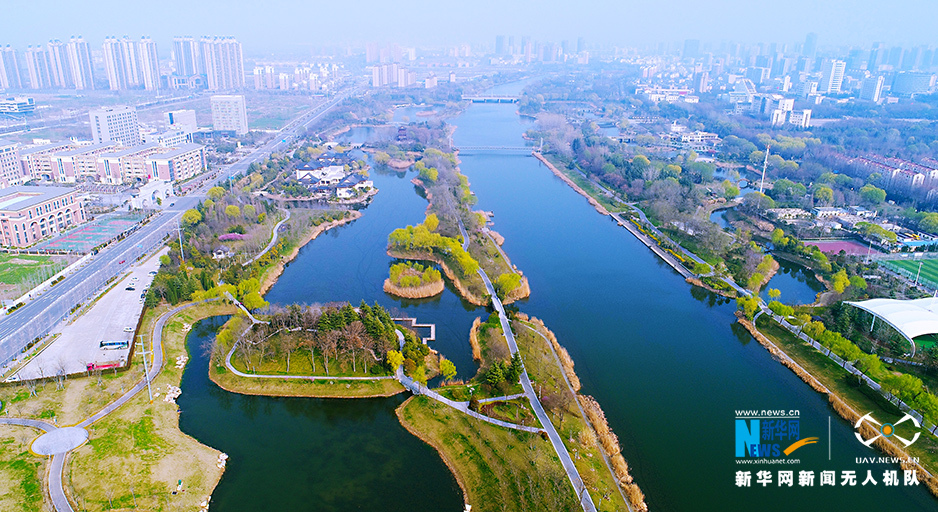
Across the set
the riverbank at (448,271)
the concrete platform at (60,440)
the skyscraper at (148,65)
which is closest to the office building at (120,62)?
the skyscraper at (148,65)

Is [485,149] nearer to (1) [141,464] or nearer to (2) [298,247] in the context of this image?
(2) [298,247]

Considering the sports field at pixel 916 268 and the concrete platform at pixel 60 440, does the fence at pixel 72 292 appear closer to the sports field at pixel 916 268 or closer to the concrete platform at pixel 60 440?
the concrete platform at pixel 60 440

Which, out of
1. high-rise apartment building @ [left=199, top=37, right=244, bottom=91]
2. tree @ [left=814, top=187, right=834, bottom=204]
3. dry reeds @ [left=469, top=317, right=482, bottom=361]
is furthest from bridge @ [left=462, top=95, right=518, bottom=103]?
dry reeds @ [left=469, top=317, right=482, bottom=361]

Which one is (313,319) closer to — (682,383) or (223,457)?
(223,457)

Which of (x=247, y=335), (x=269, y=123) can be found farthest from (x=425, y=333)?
(x=269, y=123)

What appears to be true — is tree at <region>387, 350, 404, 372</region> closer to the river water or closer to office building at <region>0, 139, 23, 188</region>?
the river water

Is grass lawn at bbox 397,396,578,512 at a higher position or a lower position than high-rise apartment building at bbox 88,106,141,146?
lower
